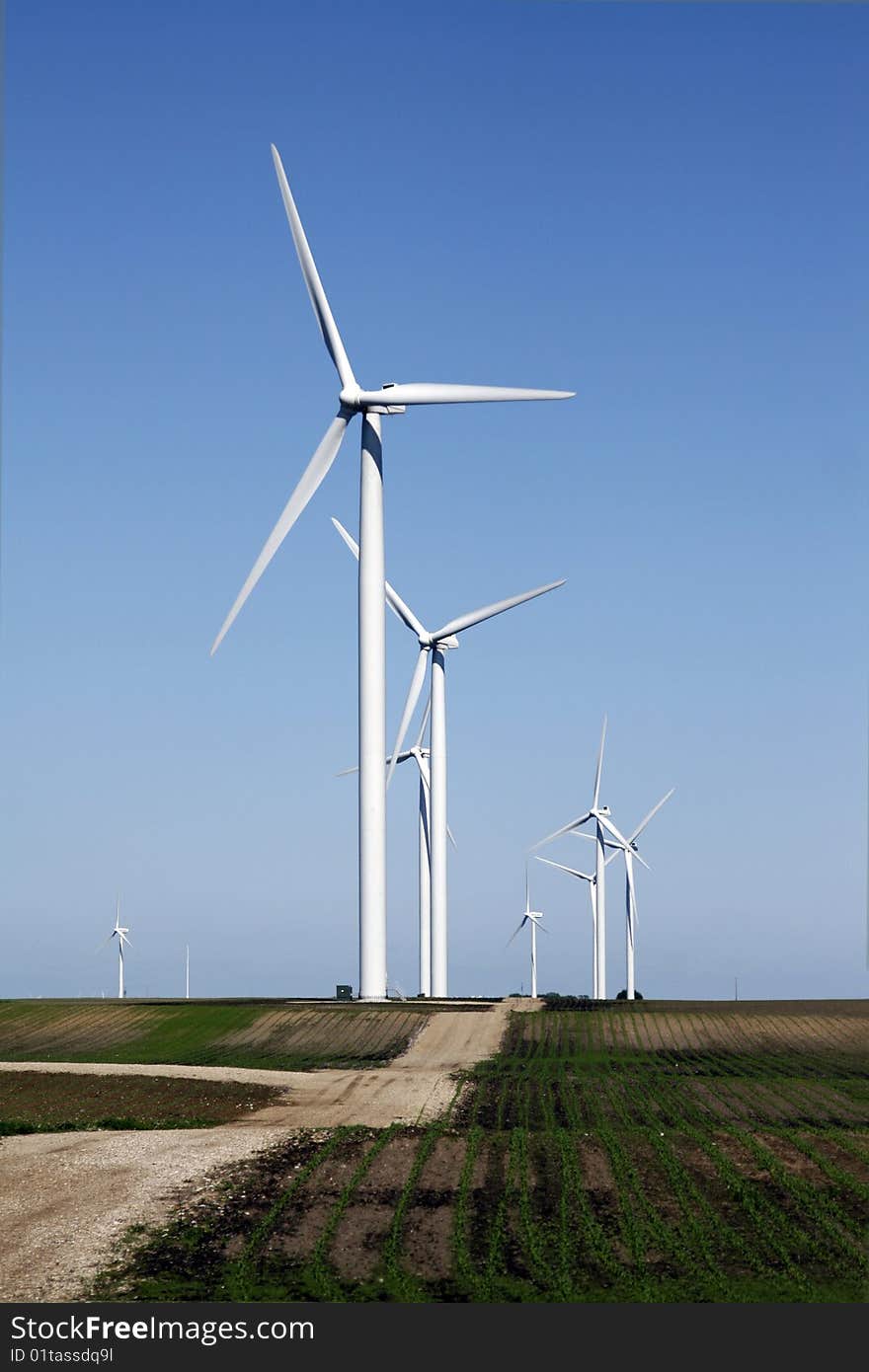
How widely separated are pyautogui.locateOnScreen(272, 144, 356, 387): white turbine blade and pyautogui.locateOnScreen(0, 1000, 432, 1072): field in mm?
38412

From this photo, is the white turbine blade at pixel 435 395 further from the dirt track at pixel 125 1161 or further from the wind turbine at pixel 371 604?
the dirt track at pixel 125 1161

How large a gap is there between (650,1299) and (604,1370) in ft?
16.6

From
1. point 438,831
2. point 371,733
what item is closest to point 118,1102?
point 371,733

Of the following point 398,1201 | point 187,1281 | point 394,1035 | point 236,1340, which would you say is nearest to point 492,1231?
point 398,1201

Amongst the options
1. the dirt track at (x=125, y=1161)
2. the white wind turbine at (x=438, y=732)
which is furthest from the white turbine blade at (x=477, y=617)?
the dirt track at (x=125, y=1161)

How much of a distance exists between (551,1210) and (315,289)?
63882mm

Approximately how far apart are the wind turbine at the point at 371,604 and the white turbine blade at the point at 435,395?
6cm

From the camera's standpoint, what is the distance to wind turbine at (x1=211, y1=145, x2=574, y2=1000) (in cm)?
8925

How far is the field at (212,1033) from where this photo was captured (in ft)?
244

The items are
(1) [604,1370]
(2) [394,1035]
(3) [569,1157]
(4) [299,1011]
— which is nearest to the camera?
(1) [604,1370]

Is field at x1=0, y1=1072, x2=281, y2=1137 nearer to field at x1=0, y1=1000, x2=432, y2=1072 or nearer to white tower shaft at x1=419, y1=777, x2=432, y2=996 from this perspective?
field at x1=0, y1=1000, x2=432, y2=1072

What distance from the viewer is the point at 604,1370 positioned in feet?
76.2

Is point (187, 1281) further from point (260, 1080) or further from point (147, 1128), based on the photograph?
point (260, 1080)

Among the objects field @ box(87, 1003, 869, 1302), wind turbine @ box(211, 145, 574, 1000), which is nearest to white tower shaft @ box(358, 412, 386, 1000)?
wind turbine @ box(211, 145, 574, 1000)
